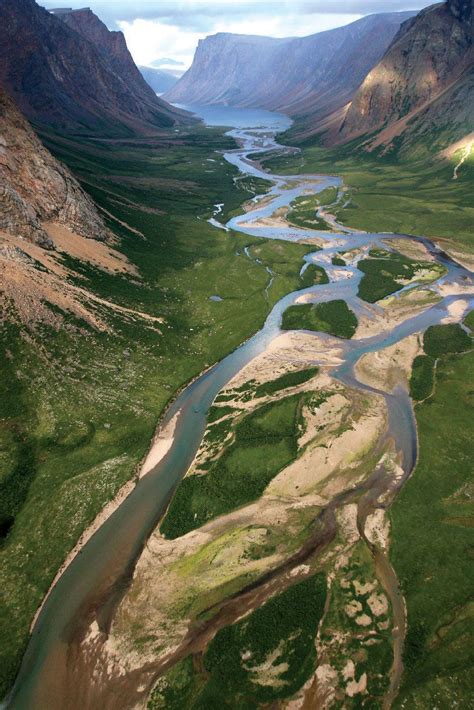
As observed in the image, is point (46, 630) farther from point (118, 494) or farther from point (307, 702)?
point (307, 702)

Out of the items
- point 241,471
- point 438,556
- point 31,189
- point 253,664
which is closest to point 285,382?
point 241,471

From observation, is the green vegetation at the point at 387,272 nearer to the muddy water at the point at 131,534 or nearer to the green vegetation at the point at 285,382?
the muddy water at the point at 131,534

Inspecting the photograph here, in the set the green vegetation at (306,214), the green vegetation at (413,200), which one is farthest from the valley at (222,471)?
the green vegetation at (306,214)

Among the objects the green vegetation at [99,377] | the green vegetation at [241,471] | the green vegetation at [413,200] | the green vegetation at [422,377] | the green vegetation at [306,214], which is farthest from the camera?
the green vegetation at [306,214]

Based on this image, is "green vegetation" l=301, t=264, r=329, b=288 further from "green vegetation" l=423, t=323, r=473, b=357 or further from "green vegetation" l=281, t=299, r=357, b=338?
"green vegetation" l=423, t=323, r=473, b=357

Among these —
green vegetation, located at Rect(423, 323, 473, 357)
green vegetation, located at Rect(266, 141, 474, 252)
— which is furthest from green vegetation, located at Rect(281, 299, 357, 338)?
green vegetation, located at Rect(266, 141, 474, 252)

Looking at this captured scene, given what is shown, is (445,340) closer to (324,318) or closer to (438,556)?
(324,318)

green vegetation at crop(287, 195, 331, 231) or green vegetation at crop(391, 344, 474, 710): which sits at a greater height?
green vegetation at crop(287, 195, 331, 231)
